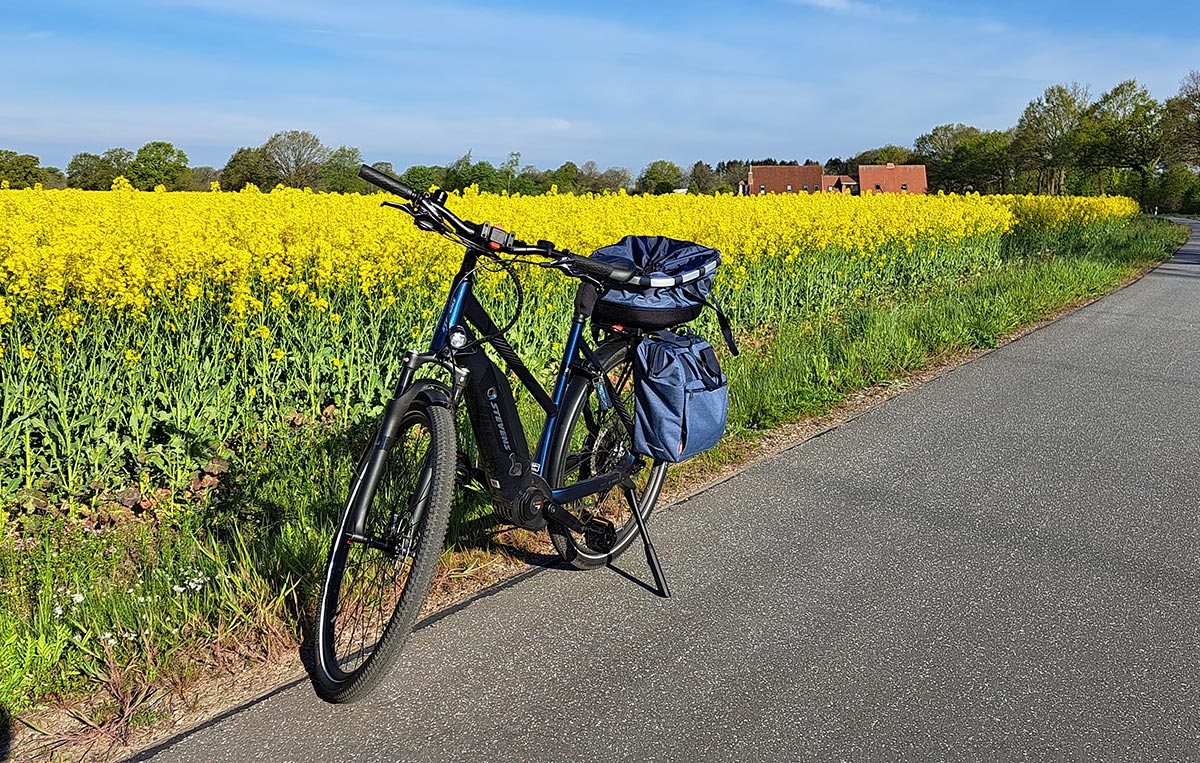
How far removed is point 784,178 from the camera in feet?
292

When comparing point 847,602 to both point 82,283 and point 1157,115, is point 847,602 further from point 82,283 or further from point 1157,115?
point 1157,115

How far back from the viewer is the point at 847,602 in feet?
11.4

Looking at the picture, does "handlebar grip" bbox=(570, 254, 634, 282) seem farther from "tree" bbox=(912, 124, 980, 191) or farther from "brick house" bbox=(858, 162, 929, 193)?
"tree" bbox=(912, 124, 980, 191)

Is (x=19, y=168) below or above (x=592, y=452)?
above

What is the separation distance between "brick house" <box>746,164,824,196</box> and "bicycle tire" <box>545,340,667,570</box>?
8543cm

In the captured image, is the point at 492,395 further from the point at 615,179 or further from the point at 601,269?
the point at 615,179

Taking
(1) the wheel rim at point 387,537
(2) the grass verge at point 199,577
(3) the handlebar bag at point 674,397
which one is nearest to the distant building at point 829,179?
(2) the grass verge at point 199,577

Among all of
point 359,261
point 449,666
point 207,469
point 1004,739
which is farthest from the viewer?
point 359,261

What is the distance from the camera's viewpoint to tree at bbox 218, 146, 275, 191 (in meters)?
25.4

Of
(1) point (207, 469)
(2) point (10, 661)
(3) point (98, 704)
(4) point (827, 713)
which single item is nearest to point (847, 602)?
(4) point (827, 713)

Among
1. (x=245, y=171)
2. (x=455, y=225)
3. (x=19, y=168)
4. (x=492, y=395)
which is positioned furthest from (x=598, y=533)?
(x=19, y=168)

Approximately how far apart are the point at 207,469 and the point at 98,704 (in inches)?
90.8

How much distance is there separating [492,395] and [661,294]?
755 millimetres

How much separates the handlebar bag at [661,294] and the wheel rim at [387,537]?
2.90 ft
